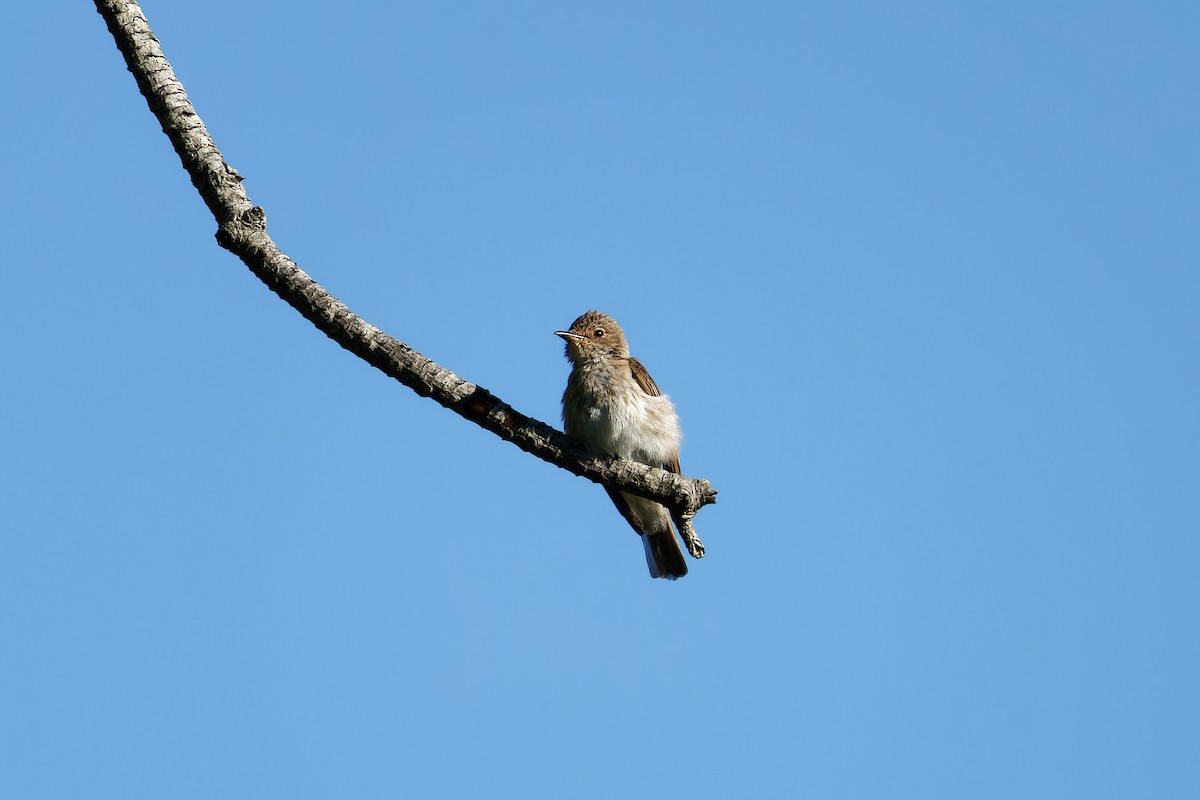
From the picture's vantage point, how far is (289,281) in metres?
4.48

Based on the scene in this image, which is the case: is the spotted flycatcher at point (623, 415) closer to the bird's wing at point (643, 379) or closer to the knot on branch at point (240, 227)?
the bird's wing at point (643, 379)

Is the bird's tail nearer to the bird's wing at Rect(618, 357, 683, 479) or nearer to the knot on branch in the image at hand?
the bird's wing at Rect(618, 357, 683, 479)

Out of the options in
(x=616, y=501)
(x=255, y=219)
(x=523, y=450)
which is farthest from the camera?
(x=616, y=501)

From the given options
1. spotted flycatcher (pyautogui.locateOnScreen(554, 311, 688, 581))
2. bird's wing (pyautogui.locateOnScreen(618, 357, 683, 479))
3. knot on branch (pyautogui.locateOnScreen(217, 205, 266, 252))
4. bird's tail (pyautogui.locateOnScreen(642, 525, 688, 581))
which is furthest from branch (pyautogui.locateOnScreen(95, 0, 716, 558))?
bird's tail (pyautogui.locateOnScreen(642, 525, 688, 581))

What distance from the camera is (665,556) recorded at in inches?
298

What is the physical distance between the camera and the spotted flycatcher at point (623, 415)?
22.7ft

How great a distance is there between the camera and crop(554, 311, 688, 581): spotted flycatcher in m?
6.92

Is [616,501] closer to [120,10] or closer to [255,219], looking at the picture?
[255,219]

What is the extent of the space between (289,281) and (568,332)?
360 centimetres

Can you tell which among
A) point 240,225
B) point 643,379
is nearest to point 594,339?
point 643,379

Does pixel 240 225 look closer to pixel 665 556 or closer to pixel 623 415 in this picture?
pixel 623 415

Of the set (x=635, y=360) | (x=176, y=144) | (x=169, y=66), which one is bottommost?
(x=176, y=144)

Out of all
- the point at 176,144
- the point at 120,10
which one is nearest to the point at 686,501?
the point at 176,144

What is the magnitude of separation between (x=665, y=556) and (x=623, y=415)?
1.24 meters
